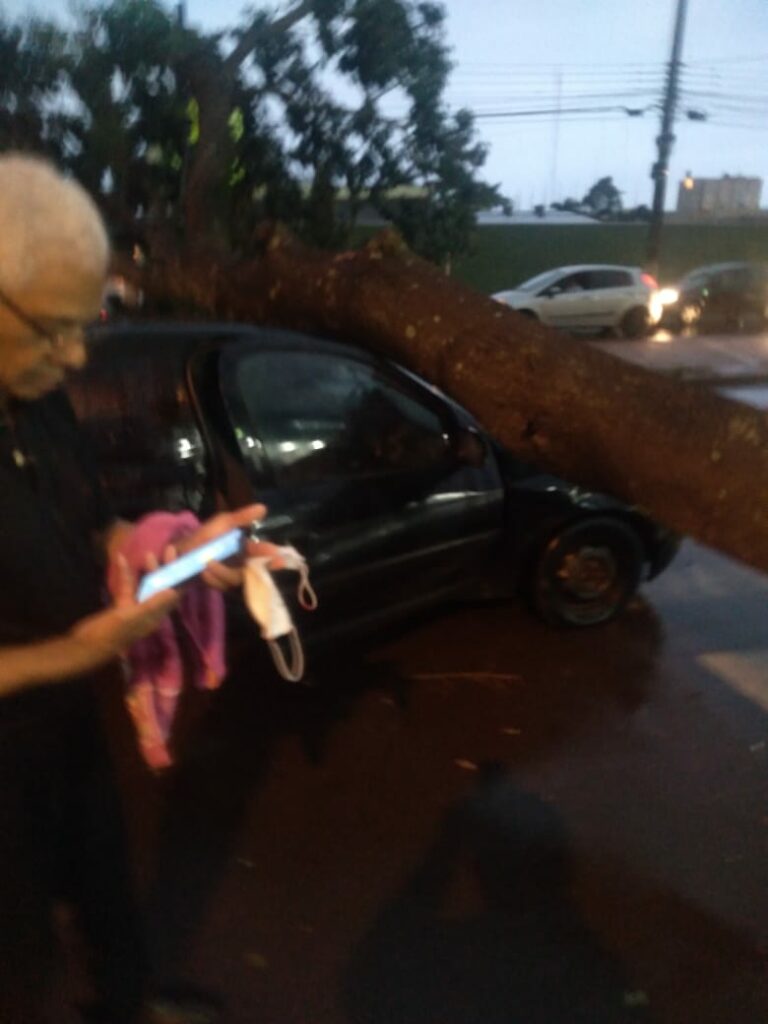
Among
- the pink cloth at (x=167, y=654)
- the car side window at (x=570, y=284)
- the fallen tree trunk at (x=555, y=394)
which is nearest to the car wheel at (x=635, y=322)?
the car side window at (x=570, y=284)

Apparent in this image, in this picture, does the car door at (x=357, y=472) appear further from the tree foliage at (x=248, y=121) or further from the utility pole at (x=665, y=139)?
the utility pole at (x=665, y=139)

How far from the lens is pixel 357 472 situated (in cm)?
397

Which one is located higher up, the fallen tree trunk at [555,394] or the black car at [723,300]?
the fallen tree trunk at [555,394]

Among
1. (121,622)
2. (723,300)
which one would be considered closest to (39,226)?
(121,622)

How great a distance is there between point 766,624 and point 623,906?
275 centimetres

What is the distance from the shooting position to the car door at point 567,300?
21.9 m

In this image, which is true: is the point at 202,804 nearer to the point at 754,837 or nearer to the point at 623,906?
the point at 623,906

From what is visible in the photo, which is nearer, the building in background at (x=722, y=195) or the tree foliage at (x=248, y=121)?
the tree foliage at (x=248, y=121)

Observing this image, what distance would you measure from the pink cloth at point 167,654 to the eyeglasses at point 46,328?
1.83 ft

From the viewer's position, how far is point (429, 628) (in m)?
5.03

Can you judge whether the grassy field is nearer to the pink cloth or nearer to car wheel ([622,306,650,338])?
car wheel ([622,306,650,338])

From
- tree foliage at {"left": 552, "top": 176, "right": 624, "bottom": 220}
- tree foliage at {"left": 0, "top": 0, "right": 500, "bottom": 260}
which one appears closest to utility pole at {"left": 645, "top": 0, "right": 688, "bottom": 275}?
tree foliage at {"left": 0, "top": 0, "right": 500, "bottom": 260}

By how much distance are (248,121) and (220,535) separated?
561 inches

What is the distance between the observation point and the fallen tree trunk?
3135mm
